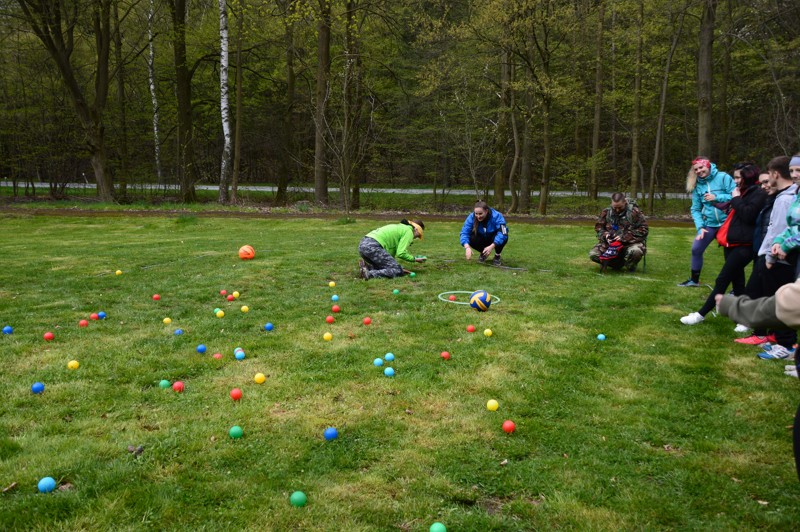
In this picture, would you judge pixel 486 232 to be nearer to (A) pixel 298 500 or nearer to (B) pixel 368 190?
(A) pixel 298 500

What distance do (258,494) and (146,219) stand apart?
16.0 meters

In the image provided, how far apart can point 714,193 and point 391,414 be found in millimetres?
6026

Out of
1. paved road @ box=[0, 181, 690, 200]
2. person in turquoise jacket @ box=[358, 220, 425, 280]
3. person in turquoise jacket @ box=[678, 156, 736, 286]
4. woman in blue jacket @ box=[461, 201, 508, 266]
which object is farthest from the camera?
paved road @ box=[0, 181, 690, 200]

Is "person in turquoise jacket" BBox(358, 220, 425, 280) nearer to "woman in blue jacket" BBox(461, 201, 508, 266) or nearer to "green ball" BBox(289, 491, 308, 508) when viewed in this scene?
"woman in blue jacket" BBox(461, 201, 508, 266)

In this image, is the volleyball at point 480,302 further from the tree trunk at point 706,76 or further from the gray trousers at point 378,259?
the tree trunk at point 706,76

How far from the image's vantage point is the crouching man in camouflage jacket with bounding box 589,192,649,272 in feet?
29.3

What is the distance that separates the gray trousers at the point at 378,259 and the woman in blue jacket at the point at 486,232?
1.55 metres

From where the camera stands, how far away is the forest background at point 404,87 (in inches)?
736

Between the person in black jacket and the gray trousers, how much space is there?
4.15 m

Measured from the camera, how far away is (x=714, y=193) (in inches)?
287

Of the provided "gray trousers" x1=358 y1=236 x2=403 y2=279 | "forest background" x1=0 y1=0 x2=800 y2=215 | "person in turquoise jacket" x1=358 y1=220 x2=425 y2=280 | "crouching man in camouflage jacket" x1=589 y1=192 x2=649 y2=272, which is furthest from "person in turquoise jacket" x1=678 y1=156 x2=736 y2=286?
"forest background" x1=0 y1=0 x2=800 y2=215

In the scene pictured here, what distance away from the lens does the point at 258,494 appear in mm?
2820

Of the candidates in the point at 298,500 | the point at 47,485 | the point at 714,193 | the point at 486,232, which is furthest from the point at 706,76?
the point at 47,485

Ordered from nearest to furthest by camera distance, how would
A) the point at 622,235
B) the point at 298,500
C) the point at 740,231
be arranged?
the point at 298,500
the point at 740,231
the point at 622,235
